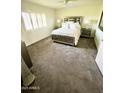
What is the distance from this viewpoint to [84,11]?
297 inches

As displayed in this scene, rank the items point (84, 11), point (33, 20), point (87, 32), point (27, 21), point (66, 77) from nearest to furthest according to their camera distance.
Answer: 1. point (66, 77)
2. point (27, 21)
3. point (33, 20)
4. point (87, 32)
5. point (84, 11)

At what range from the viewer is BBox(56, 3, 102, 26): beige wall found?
7.03 meters

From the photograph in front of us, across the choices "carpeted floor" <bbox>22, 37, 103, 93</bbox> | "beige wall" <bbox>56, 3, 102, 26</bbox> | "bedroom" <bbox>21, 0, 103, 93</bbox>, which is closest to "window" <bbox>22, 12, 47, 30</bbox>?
"bedroom" <bbox>21, 0, 103, 93</bbox>

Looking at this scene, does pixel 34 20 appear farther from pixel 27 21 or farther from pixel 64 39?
pixel 64 39

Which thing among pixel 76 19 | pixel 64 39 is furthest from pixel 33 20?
pixel 76 19

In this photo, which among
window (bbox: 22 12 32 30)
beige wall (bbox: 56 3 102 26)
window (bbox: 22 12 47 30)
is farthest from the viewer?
beige wall (bbox: 56 3 102 26)

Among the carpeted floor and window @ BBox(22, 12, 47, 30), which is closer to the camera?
the carpeted floor

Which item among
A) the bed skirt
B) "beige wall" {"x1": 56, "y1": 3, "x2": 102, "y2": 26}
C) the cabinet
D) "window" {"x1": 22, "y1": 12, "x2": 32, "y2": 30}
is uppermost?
"beige wall" {"x1": 56, "y1": 3, "x2": 102, "y2": 26}

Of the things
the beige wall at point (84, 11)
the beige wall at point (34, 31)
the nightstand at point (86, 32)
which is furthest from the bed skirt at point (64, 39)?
the beige wall at point (84, 11)

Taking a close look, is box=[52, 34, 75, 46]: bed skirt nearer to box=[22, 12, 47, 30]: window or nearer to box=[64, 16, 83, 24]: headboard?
box=[22, 12, 47, 30]: window

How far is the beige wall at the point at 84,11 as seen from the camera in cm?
703

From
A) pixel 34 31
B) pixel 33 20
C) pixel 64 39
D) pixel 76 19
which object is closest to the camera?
pixel 64 39

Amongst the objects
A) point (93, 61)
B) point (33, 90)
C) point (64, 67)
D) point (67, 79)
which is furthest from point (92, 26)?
point (33, 90)
